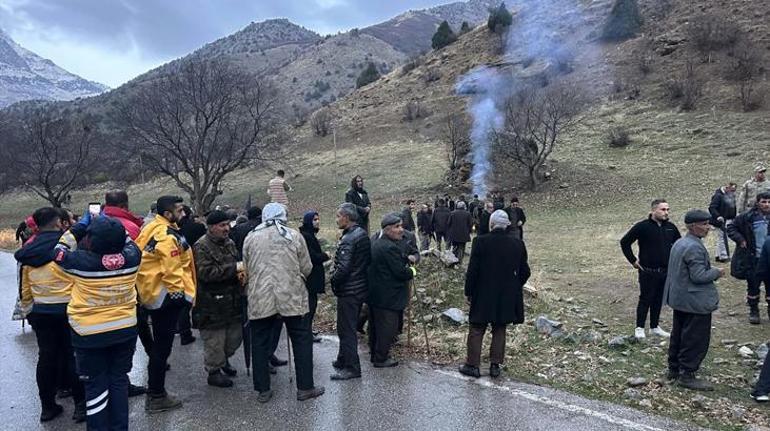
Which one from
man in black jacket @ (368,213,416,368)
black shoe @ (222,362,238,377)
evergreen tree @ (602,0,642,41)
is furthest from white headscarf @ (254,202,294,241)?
evergreen tree @ (602,0,642,41)

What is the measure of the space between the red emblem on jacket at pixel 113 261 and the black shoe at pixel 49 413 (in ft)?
6.02

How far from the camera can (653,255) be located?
20.8 ft

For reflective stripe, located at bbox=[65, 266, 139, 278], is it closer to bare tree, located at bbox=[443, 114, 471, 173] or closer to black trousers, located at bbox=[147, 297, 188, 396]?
black trousers, located at bbox=[147, 297, 188, 396]

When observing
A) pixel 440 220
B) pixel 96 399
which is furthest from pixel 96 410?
pixel 440 220

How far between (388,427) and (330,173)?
30.1 m

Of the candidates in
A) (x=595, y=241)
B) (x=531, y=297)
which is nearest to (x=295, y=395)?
(x=531, y=297)

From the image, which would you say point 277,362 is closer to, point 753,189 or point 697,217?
point 697,217

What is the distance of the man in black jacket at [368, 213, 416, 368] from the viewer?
18.4 ft

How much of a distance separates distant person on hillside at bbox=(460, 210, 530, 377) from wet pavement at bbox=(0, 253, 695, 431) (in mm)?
369

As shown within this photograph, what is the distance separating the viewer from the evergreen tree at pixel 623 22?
4366 cm

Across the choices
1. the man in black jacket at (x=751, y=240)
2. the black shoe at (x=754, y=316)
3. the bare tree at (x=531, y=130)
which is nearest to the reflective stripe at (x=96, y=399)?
the man in black jacket at (x=751, y=240)

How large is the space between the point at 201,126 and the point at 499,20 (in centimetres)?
3546

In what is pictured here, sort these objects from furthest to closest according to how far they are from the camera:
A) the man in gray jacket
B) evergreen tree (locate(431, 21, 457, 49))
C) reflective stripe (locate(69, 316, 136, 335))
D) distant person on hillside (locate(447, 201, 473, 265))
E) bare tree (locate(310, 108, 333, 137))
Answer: evergreen tree (locate(431, 21, 457, 49))
bare tree (locate(310, 108, 333, 137))
distant person on hillside (locate(447, 201, 473, 265))
the man in gray jacket
reflective stripe (locate(69, 316, 136, 335))

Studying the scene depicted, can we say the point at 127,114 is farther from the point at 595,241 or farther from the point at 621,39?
the point at 621,39
